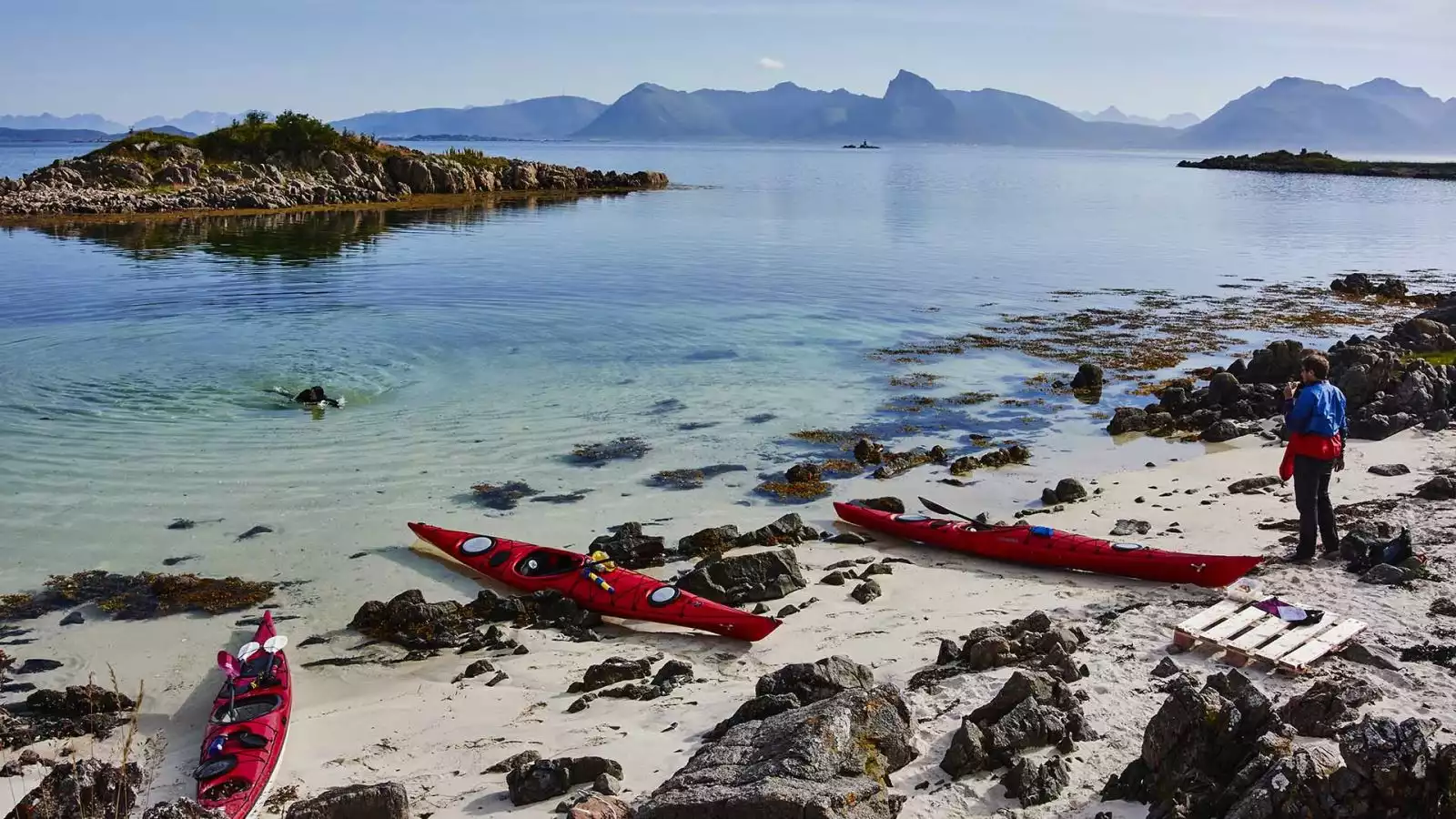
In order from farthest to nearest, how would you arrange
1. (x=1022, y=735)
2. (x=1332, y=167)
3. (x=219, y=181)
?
(x=1332, y=167)
(x=219, y=181)
(x=1022, y=735)

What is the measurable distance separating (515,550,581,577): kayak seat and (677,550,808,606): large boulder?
1318mm

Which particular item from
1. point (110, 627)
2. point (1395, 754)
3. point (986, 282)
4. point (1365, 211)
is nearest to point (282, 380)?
point (110, 627)

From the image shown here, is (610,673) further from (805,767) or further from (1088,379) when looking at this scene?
(1088,379)

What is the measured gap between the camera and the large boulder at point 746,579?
11961mm

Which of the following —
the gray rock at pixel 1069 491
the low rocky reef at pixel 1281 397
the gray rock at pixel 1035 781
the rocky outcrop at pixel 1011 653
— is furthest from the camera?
the low rocky reef at pixel 1281 397

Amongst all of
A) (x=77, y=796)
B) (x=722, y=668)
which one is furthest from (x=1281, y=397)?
(x=77, y=796)

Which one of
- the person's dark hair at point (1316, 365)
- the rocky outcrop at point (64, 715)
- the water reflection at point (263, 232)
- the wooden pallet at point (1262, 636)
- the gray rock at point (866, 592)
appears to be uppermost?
the water reflection at point (263, 232)

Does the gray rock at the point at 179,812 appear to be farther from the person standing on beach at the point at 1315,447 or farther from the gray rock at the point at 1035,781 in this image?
the person standing on beach at the point at 1315,447

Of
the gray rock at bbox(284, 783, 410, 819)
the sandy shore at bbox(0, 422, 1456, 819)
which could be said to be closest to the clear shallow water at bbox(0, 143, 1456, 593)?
the sandy shore at bbox(0, 422, 1456, 819)

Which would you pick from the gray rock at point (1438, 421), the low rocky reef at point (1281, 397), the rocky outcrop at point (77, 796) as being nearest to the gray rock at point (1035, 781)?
the rocky outcrop at point (77, 796)

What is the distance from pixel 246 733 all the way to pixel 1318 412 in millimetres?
11279

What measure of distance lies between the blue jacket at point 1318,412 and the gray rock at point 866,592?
4955mm

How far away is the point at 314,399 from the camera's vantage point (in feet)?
66.3

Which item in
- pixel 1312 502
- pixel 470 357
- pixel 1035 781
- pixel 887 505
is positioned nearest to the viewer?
pixel 1035 781
